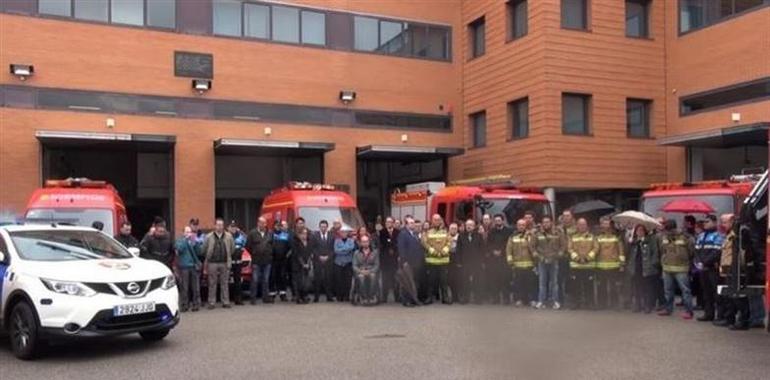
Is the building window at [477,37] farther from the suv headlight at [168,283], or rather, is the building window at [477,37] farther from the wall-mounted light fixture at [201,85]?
the suv headlight at [168,283]

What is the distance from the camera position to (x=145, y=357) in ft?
30.7

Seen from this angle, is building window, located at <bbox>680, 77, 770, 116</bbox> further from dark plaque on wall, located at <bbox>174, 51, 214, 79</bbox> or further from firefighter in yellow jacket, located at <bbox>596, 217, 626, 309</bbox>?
dark plaque on wall, located at <bbox>174, 51, 214, 79</bbox>

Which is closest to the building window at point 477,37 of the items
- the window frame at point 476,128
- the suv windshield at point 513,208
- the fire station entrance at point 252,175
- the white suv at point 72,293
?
the window frame at point 476,128

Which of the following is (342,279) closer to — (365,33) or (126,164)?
(365,33)

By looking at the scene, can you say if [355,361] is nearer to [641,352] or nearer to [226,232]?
[641,352]

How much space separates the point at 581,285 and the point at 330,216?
6.72m

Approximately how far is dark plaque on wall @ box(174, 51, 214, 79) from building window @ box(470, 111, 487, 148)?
9.31m

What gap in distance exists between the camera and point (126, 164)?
2702 cm

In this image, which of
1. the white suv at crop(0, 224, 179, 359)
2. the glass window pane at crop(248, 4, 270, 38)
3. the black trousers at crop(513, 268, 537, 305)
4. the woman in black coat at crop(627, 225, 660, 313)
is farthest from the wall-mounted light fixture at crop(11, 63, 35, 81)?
the woman in black coat at crop(627, 225, 660, 313)

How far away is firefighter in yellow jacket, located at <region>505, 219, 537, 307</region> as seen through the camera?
47.9 ft

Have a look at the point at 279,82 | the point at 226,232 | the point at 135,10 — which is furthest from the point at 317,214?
the point at 135,10

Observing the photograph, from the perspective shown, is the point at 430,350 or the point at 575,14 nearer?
the point at 430,350

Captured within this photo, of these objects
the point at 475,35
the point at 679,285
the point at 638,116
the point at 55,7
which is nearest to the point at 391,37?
the point at 475,35

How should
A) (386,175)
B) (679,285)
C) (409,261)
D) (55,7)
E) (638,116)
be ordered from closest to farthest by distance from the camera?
(679,285) → (409,261) → (55,7) → (638,116) → (386,175)
